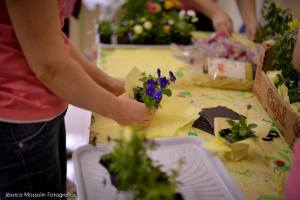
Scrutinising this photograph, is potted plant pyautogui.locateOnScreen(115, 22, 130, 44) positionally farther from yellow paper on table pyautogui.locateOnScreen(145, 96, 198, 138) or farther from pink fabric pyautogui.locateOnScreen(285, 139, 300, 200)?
pink fabric pyautogui.locateOnScreen(285, 139, 300, 200)

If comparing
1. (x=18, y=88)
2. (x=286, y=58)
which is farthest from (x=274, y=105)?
(x=18, y=88)

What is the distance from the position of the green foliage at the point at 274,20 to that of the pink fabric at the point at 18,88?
1132mm

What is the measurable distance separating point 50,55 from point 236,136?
1.72 ft

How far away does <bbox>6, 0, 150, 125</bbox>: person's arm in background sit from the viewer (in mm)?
597

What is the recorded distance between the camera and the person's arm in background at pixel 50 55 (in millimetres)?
597

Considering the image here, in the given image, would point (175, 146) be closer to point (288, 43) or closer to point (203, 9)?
point (288, 43)

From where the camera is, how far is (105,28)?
167 centimetres

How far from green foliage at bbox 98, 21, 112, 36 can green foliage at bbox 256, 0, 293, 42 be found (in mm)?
731

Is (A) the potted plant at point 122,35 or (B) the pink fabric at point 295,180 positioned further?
(A) the potted plant at point 122,35

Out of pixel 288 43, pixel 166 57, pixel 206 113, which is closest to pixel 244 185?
pixel 206 113

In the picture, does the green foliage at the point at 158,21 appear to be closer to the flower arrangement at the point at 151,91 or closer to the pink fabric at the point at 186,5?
the pink fabric at the point at 186,5

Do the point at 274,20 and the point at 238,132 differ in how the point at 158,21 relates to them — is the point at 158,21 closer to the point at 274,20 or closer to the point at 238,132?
the point at 274,20

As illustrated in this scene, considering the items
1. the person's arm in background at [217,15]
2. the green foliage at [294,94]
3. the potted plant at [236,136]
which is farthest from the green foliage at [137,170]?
the person's arm in background at [217,15]

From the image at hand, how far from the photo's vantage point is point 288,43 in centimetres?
117
